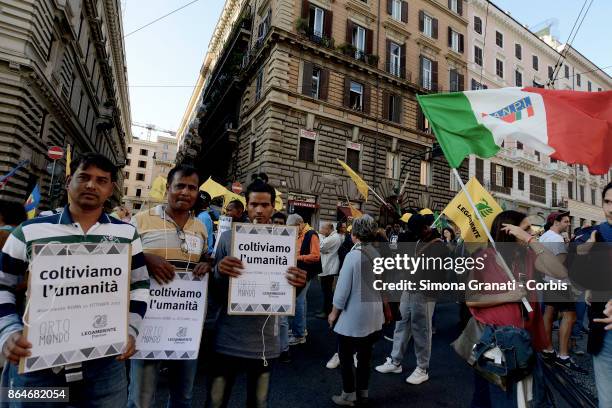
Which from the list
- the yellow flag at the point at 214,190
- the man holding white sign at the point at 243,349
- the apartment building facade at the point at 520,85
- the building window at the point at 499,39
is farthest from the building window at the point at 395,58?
the man holding white sign at the point at 243,349

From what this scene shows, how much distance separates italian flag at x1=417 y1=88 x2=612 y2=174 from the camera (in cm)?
284

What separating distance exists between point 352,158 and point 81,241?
1770 cm

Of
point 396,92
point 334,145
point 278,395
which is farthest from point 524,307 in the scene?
point 396,92

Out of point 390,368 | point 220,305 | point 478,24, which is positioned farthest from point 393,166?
point 220,305

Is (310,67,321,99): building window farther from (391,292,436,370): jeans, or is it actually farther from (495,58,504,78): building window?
(495,58,504,78): building window

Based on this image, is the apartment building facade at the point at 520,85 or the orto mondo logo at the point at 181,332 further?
the apartment building facade at the point at 520,85

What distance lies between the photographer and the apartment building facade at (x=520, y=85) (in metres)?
25.6

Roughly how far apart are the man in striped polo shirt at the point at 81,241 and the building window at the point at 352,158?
56.1ft

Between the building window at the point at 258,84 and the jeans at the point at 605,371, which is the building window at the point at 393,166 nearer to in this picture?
the building window at the point at 258,84

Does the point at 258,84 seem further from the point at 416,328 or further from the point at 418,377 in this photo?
the point at 418,377

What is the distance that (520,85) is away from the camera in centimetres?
2734

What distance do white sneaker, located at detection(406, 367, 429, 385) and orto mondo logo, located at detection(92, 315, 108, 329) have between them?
3476mm

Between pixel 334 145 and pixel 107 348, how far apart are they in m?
17.0

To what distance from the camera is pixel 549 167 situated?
2966 cm
